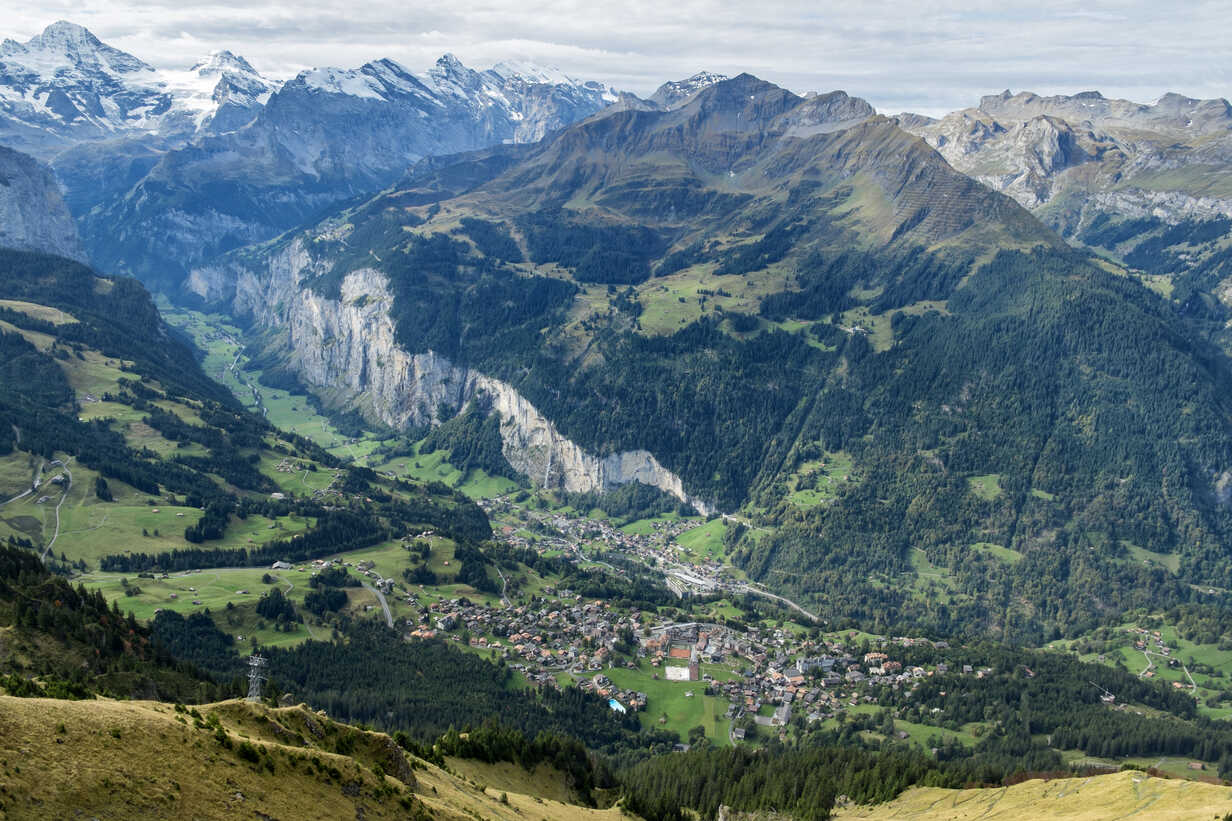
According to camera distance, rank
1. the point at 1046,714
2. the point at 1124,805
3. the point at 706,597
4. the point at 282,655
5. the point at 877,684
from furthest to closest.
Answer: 1. the point at 706,597
2. the point at 877,684
3. the point at 1046,714
4. the point at 282,655
5. the point at 1124,805

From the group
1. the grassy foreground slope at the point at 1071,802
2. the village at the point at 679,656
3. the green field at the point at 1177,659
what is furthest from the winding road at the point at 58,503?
the green field at the point at 1177,659

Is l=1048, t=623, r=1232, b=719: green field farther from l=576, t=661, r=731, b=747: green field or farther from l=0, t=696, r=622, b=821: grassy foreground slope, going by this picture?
l=0, t=696, r=622, b=821: grassy foreground slope

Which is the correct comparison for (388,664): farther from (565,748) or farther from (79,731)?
(79,731)

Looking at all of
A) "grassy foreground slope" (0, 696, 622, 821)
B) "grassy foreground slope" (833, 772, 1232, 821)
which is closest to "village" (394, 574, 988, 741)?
"grassy foreground slope" (833, 772, 1232, 821)

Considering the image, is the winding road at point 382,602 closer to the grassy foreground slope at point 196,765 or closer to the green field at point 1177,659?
the grassy foreground slope at point 196,765

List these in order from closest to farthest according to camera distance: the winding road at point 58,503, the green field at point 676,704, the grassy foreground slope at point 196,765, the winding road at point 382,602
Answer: the grassy foreground slope at point 196,765, the green field at point 676,704, the winding road at point 382,602, the winding road at point 58,503

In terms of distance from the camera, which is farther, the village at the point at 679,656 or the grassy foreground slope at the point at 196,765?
the village at the point at 679,656

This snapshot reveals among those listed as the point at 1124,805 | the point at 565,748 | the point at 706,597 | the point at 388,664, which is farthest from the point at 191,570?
the point at 1124,805
